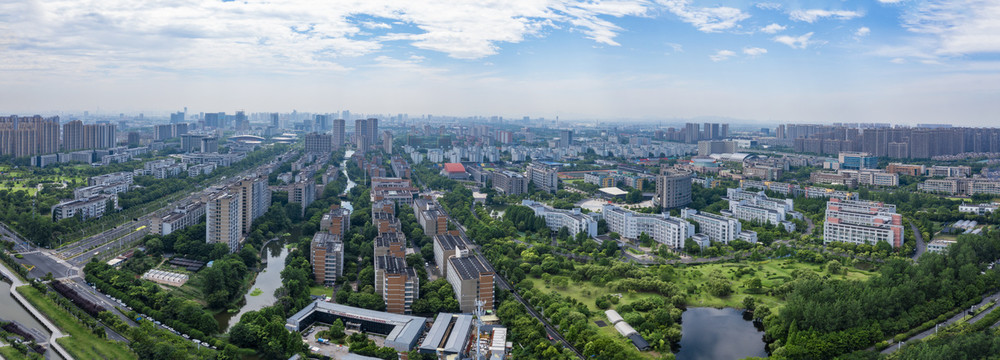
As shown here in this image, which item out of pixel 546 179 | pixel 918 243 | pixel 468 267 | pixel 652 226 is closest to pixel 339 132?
pixel 546 179

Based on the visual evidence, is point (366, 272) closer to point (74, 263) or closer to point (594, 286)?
point (594, 286)

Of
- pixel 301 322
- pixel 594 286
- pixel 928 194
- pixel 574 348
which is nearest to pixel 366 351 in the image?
pixel 301 322

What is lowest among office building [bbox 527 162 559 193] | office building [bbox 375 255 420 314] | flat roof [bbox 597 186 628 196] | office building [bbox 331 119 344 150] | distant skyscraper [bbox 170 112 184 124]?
office building [bbox 375 255 420 314]

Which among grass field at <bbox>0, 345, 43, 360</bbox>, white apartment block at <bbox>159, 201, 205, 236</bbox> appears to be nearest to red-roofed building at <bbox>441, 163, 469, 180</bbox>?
white apartment block at <bbox>159, 201, 205, 236</bbox>

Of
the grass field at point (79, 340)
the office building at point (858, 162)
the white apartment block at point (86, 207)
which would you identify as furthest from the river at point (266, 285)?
the office building at point (858, 162)

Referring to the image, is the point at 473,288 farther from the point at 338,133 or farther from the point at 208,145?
the point at 338,133

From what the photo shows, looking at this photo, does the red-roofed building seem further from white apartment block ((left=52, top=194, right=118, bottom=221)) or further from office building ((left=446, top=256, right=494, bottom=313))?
office building ((left=446, top=256, right=494, bottom=313))
